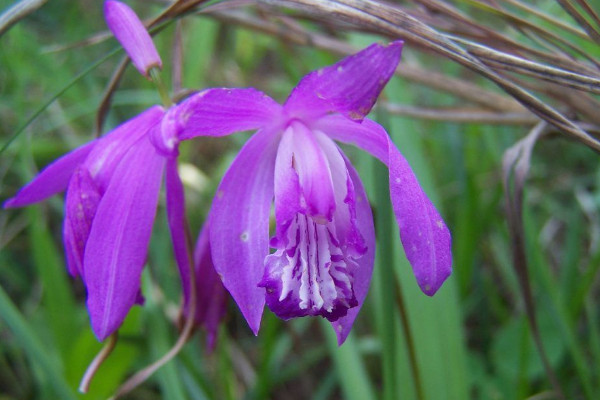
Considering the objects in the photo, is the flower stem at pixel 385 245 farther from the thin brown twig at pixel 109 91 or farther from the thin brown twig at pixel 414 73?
the thin brown twig at pixel 414 73

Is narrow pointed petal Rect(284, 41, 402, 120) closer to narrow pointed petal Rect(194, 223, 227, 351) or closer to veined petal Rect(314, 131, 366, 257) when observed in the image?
veined petal Rect(314, 131, 366, 257)

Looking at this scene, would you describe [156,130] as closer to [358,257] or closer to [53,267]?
[358,257]

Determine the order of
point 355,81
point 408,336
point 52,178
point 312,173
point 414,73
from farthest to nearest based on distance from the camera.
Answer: point 414,73, point 408,336, point 52,178, point 312,173, point 355,81

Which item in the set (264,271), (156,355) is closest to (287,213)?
(264,271)

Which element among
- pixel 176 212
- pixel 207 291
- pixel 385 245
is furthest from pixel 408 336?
pixel 176 212

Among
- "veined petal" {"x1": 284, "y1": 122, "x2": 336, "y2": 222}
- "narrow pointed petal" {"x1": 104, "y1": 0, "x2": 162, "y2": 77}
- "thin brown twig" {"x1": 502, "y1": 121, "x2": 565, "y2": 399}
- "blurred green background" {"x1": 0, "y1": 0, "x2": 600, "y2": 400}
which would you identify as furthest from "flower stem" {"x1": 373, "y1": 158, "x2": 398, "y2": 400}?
"narrow pointed petal" {"x1": 104, "y1": 0, "x2": 162, "y2": 77}

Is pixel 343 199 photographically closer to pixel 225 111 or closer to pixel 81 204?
pixel 225 111
